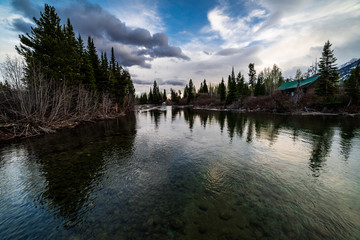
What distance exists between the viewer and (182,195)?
6477 millimetres

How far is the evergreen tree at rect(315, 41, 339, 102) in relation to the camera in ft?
126

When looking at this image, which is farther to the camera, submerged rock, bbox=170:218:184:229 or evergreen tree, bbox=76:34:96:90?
evergreen tree, bbox=76:34:96:90

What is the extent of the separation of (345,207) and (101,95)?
49170 mm

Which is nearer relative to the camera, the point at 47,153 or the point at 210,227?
the point at 210,227

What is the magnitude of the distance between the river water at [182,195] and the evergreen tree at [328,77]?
41.0 m

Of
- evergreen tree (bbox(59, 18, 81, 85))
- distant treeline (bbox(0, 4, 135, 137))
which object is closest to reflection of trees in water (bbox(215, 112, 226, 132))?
distant treeline (bbox(0, 4, 135, 137))

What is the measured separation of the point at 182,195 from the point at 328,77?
5707 cm

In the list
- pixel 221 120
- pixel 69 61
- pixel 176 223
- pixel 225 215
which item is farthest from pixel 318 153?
pixel 69 61

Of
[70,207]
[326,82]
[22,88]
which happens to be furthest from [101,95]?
[326,82]

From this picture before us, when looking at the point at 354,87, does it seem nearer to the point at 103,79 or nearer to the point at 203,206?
the point at 203,206

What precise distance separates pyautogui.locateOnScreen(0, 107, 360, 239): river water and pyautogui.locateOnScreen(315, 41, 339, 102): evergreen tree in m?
41.0

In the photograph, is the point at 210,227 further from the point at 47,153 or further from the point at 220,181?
the point at 47,153

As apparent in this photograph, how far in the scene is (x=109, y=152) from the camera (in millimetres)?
12094

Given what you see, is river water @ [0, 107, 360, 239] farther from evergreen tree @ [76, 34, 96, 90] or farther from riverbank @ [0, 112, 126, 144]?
evergreen tree @ [76, 34, 96, 90]
